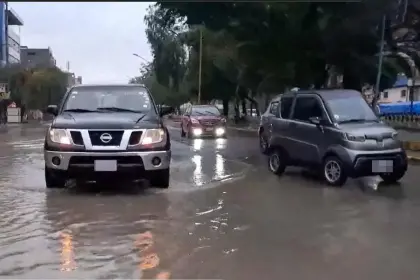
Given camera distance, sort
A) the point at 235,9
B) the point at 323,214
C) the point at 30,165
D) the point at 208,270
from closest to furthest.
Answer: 1. the point at 208,270
2. the point at 323,214
3. the point at 30,165
4. the point at 235,9

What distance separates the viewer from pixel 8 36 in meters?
92.4

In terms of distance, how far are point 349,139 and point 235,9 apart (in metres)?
9.88

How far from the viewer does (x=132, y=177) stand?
9727mm

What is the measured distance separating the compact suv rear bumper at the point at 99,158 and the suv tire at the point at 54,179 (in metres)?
0.17

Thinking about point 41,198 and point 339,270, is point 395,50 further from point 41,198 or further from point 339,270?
point 339,270

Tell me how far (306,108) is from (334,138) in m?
1.34

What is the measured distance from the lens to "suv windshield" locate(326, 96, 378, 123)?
11297 millimetres

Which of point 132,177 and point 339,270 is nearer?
point 339,270

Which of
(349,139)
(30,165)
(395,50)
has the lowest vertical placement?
(30,165)

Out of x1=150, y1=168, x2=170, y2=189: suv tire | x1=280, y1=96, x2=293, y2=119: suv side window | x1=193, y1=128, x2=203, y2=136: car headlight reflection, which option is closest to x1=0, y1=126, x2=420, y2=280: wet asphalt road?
x1=150, y1=168, x2=170, y2=189: suv tire

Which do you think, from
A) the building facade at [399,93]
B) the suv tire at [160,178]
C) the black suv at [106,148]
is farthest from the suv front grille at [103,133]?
the building facade at [399,93]

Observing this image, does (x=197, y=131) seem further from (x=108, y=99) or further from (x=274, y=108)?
(x=108, y=99)

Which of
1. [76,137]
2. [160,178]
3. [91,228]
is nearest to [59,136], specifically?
[76,137]

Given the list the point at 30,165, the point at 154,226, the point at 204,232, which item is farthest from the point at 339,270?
the point at 30,165
